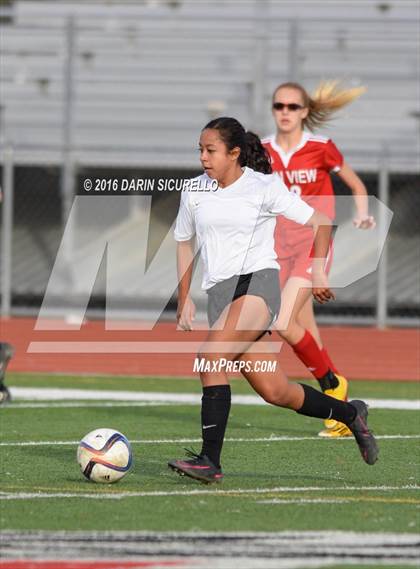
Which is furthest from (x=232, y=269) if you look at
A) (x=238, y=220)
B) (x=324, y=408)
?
(x=324, y=408)

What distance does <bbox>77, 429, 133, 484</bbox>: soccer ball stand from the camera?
22.2 ft

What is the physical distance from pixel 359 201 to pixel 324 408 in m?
2.72

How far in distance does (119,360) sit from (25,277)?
3.78 m

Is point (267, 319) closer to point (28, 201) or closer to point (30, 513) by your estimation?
point (30, 513)

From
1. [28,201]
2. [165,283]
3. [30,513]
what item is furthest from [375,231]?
[30,513]

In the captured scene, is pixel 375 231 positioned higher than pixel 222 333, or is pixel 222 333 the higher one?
pixel 222 333

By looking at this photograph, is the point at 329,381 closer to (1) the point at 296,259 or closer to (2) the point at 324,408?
(1) the point at 296,259

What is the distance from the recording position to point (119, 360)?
1585cm

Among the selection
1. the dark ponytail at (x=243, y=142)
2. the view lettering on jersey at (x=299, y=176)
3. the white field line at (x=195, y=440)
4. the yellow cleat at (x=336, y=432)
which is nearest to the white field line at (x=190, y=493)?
the dark ponytail at (x=243, y=142)

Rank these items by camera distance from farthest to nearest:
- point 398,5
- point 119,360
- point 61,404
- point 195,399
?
point 398,5, point 119,360, point 195,399, point 61,404

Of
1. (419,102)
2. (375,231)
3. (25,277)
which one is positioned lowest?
(25,277)

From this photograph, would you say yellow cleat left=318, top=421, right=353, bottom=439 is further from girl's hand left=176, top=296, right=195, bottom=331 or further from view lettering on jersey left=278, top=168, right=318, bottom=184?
girl's hand left=176, top=296, right=195, bottom=331

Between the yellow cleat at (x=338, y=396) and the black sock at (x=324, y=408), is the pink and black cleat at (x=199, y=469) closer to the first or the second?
the black sock at (x=324, y=408)

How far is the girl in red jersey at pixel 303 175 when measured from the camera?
953 centimetres
